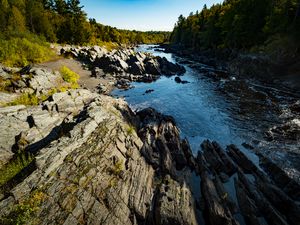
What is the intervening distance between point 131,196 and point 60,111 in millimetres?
12518

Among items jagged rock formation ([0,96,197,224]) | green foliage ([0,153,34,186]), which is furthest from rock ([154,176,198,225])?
green foliage ([0,153,34,186])

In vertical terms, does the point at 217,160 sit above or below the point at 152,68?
above

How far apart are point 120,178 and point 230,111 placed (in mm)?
26132

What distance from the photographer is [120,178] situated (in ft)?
48.8

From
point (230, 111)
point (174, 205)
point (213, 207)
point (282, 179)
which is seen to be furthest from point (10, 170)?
point (230, 111)

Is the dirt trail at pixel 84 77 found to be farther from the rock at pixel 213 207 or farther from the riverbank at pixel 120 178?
the rock at pixel 213 207

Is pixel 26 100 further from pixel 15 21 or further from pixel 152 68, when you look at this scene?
pixel 15 21

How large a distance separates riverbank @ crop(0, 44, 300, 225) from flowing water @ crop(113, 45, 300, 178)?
3236mm

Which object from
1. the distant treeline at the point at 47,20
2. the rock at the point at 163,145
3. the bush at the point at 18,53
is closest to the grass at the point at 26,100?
the rock at the point at 163,145

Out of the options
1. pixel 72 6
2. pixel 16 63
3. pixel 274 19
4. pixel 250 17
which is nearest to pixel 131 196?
pixel 16 63

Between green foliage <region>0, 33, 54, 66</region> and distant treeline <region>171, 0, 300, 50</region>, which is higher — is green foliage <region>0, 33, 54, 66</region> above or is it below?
below

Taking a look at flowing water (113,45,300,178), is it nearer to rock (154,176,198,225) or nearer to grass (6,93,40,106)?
rock (154,176,198,225)

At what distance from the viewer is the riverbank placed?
11.5 metres

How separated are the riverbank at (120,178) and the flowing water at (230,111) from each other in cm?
324
